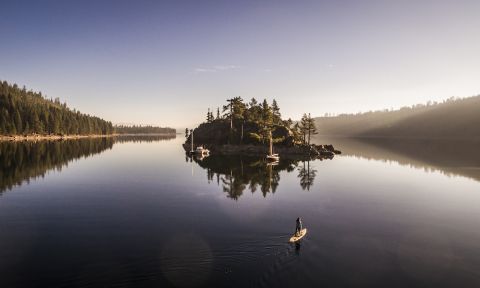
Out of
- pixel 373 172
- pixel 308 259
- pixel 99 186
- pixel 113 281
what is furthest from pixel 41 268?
pixel 373 172

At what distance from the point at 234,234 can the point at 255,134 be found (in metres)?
111

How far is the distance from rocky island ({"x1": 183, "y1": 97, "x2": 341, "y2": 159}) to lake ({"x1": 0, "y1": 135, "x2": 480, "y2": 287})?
72511 mm

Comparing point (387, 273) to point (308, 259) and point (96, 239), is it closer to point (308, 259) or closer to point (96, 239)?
point (308, 259)

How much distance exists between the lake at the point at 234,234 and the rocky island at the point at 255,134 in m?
72.5

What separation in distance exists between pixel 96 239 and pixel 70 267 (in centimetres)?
631

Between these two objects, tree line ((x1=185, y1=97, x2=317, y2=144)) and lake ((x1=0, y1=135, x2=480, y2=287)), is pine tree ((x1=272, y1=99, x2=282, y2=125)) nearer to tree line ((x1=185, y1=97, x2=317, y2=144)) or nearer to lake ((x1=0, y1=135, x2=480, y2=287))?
tree line ((x1=185, y1=97, x2=317, y2=144))

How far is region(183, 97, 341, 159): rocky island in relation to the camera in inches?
5261

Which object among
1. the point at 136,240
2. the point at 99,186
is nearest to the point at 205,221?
the point at 136,240

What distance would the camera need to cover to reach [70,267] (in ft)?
73.0

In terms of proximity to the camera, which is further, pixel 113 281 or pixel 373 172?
pixel 373 172

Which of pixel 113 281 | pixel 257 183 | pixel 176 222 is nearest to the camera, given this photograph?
pixel 113 281

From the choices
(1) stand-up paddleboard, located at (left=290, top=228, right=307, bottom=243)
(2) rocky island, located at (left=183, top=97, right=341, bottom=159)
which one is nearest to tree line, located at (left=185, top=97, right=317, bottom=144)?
(2) rocky island, located at (left=183, top=97, right=341, bottom=159)

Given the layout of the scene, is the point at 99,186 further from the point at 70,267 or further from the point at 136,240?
the point at 70,267

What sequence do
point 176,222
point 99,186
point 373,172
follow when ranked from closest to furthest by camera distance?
point 176,222 → point 99,186 → point 373,172
